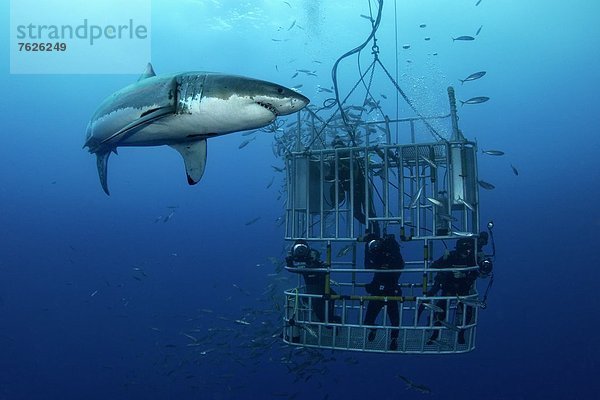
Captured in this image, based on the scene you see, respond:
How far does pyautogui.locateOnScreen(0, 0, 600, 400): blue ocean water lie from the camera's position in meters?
24.0

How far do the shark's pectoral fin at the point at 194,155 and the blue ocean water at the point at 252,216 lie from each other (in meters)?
6.15

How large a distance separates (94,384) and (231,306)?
13.3 meters

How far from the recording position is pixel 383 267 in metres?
6.73

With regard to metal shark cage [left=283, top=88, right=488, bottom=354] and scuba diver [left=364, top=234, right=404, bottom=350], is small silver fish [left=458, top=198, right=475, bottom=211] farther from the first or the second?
scuba diver [left=364, top=234, right=404, bottom=350]

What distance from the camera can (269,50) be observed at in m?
30.6

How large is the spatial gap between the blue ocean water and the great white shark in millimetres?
6570

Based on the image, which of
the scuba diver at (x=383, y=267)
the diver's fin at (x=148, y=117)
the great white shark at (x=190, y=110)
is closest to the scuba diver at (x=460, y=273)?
the scuba diver at (x=383, y=267)

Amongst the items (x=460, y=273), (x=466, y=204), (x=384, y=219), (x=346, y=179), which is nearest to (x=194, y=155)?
(x=384, y=219)

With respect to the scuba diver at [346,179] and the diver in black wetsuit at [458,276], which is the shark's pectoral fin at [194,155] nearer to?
the scuba diver at [346,179]

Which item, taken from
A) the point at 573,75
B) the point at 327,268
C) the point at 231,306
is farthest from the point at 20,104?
the point at 573,75

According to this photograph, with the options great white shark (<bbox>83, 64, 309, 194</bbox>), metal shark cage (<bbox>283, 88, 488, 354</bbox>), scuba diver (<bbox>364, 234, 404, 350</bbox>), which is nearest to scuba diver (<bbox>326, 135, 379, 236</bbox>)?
metal shark cage (<bbox>283, 88, 488, 354</bbox>)

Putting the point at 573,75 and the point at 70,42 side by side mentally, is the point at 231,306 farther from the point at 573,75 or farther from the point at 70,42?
the point at 573,75

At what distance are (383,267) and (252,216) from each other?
1547 inches

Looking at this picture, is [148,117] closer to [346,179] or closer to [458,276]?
[346,179]
